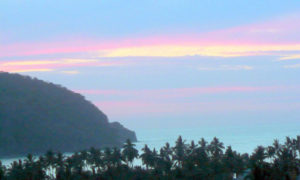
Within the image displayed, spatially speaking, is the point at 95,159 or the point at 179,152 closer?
the point at 179,152

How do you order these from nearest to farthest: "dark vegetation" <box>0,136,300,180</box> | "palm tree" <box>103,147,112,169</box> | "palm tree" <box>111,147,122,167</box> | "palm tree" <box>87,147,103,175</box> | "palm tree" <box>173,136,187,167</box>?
1. "dark vegetation" <box>0,136,300,180</box>
2. "palm tree" <box>173,136,187,167</box>
3. "palm tree" <box>111,147,122,167</box>
4. "palm tree" <box>103,147,112,169</box>
5. "palm tree" <box>87,147,103,175</box>

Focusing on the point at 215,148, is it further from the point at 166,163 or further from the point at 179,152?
the point at 166,163

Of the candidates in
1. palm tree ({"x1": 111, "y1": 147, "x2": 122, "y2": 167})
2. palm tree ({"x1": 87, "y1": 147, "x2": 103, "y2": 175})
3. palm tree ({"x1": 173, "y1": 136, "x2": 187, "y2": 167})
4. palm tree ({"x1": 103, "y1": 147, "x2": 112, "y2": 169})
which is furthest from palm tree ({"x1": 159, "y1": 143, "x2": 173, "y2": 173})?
palm tree ({"x1": 87, "y1": 147, "x2": 103, "y2": 175})

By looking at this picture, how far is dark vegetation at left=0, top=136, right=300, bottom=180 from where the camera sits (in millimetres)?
84375

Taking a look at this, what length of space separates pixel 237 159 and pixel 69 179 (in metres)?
27.9

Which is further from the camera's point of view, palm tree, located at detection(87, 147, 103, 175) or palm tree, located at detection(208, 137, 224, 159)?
palm tree, located at detection(87, 147, 103, 175)

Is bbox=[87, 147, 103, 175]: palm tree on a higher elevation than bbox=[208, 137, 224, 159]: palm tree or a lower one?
lower

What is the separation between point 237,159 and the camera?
92062mm

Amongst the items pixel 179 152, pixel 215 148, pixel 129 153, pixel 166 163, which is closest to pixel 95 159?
pixel 129 153

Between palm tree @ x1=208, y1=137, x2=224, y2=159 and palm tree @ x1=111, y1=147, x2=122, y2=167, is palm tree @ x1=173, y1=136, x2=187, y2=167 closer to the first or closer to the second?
palm tree @ x1=208, y1=137, x2=224, y2=159

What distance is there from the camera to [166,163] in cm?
9869

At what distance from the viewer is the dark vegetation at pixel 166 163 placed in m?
84.4

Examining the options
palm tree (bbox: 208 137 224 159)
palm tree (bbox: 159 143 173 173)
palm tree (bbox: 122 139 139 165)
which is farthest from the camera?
palm tree (bbox: 122 139 139 165)

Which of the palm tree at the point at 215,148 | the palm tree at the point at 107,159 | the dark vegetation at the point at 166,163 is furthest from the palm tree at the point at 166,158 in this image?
the palm tree at the point at 107,159
